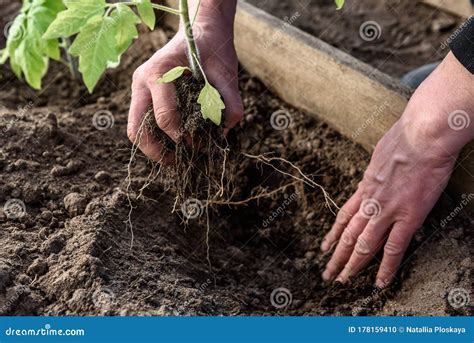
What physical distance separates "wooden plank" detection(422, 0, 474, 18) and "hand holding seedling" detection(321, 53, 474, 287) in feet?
4.07

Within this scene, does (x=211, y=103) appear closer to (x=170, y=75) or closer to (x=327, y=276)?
(x=170, y=75)

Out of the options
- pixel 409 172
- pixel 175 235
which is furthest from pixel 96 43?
pixel 409 172

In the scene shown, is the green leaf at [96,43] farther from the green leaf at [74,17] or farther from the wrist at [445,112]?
the wrist at [445,112]

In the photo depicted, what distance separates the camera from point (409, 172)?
198 cm

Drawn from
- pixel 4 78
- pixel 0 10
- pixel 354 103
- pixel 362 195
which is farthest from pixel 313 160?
pixel 0 10

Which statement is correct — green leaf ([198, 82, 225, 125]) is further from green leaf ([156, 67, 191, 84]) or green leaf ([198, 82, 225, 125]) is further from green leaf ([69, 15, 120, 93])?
green leaf ([69, 15, 120, 93])

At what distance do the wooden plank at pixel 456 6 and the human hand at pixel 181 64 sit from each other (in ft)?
4.70

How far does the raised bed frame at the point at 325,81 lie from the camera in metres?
2.29

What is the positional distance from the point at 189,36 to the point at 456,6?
5.61ft

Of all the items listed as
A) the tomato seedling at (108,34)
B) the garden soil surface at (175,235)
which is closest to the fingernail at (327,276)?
the garden soil surface at (175,235)

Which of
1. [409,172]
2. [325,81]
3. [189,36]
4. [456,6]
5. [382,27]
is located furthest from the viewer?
[382,27]

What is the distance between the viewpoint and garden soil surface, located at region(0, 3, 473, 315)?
1.78 m

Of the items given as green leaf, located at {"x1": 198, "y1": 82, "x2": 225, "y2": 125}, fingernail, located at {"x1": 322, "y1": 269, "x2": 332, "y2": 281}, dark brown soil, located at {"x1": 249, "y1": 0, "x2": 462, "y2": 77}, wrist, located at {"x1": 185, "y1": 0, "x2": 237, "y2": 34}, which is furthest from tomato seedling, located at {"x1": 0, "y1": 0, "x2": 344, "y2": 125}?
dark brown soil, located at {"x1": 249, "y1": 0, "x2": 462, "y2": 77}

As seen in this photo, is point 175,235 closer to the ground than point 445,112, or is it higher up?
closer to the ground
